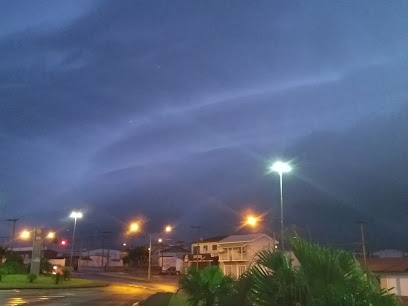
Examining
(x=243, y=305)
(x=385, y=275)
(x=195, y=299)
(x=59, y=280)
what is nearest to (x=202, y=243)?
(x=59, y=280)

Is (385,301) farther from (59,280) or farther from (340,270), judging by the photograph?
(59,280)

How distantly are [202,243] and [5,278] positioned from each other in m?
41.7

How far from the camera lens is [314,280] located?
7.27m

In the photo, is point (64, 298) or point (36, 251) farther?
point (36, 251)

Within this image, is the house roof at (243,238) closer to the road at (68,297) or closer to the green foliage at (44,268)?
the green foliage at (44,268)

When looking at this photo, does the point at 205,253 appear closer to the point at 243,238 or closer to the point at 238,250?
the point at 243,238

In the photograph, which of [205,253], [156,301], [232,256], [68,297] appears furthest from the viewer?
[205,253]

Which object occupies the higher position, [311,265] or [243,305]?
[311,265]

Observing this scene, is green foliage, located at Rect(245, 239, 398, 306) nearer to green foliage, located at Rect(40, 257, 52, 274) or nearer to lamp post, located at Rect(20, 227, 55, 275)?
lamp post, located at Rect(20, 227, 55, 275)

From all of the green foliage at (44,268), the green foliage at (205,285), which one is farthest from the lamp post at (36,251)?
the green foliage at (205,285)

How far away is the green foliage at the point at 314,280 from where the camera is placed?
21.9 feet

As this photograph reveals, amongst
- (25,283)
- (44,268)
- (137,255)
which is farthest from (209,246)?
(137,255)

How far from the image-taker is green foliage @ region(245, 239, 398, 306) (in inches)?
263

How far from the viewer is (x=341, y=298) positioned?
Answer: 5.93 meters
